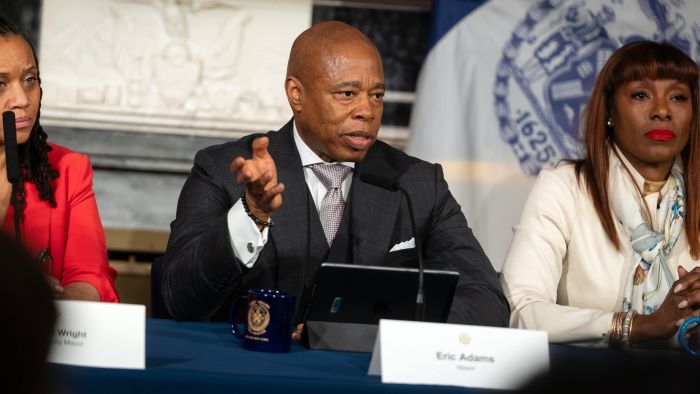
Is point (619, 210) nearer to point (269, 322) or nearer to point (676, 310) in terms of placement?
point (676, 310)

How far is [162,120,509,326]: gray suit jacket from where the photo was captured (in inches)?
81.6

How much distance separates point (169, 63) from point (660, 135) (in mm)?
1818

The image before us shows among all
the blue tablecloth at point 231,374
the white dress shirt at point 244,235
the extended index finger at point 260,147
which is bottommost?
the blue tablecloth at point 231,374

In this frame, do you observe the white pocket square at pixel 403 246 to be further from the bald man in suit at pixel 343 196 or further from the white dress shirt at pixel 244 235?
the white dress shirt at pixel 244 235

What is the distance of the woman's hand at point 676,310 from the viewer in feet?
7.09

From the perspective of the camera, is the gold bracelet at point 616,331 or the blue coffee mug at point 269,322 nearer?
the blue coffee mug at point 269,322

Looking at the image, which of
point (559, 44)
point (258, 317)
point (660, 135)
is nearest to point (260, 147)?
point (258, 317)

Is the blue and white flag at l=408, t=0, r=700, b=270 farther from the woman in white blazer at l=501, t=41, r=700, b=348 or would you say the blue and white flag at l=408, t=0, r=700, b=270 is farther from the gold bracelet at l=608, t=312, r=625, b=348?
the gold bracelet at l=608, t=312, r=625, b=348

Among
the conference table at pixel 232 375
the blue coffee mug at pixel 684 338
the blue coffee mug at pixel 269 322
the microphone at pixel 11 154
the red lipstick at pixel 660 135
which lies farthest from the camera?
the red lipstick at pixel 660 135

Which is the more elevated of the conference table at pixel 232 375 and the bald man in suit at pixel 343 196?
the bald man in suit at pixel 343 196

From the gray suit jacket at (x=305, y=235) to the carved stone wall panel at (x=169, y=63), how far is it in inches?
50.6

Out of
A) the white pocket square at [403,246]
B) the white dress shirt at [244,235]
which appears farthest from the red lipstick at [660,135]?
the white dress shirt at [244,235]

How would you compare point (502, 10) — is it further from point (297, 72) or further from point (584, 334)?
point (584, 334)

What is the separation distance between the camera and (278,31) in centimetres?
374
